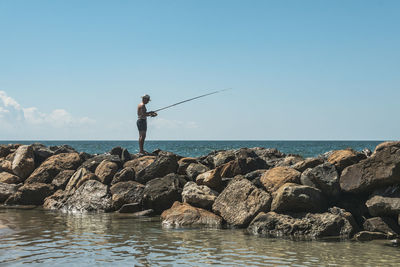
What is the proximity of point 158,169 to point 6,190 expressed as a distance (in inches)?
201

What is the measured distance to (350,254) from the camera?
726 centimetres

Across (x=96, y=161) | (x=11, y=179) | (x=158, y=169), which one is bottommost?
(x=11, y=179)

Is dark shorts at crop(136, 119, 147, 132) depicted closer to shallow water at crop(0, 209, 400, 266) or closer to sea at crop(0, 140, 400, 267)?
sea at crop(0, 140, 400, 267)

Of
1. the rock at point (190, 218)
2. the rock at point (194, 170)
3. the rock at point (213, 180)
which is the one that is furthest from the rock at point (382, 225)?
the rock at point (194, 170)

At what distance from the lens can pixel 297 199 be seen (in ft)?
30.1

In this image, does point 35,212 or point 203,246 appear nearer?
point 203,246

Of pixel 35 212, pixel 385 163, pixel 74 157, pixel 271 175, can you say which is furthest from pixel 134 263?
pixel 74 157

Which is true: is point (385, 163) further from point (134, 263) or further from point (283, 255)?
point (134, 263)

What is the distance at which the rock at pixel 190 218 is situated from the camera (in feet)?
31.9

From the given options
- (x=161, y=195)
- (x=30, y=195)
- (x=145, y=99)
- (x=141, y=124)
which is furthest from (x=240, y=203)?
(x=30, y=195)

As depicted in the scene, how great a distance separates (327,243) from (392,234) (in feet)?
4.29

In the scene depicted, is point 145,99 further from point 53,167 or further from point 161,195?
point 161,195

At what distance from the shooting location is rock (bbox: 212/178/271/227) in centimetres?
964

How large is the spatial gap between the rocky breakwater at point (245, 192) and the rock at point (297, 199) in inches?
0.8
